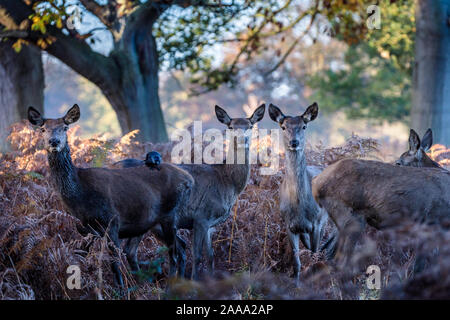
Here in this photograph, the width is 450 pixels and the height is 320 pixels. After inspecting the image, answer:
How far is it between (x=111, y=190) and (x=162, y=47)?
10.5 meters

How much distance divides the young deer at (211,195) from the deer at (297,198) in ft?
2.61

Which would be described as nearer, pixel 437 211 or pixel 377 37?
pixel 437 211

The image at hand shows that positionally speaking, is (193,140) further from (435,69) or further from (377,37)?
(377,37)

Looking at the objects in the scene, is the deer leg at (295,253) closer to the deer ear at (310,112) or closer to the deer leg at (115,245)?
the deer ear at (310,112)

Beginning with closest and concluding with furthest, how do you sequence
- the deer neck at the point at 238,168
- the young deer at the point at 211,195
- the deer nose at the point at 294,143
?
the deer nose at the point at 294,143
the young deer at the point at 211,195
the deer neck at the point at 238,168

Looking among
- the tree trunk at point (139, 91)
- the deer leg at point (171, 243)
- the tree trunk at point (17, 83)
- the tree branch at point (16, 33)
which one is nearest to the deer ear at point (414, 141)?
the deer leg at point (171, 243)

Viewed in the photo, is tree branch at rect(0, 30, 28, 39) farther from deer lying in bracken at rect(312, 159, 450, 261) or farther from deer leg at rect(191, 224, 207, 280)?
deer lying in bracken at rect(312, 159, 450, 261)

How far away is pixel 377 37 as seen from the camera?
75.3ft

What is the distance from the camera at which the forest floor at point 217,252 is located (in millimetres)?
5137

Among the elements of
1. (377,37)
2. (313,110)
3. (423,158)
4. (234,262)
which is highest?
(377,37)

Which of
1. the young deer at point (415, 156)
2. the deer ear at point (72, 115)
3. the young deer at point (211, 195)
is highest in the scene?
the deer ear at point (72, 115)

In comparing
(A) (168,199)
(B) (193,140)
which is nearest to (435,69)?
(B) (193,140)

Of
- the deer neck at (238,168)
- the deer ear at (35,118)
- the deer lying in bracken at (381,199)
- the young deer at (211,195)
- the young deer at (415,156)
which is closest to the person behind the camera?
the deer lying in bracken at (381,199)

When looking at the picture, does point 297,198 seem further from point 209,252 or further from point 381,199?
point 381,199
